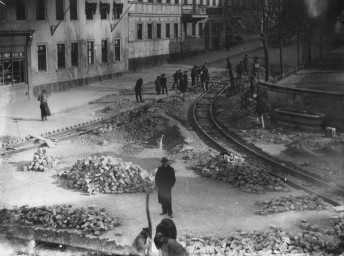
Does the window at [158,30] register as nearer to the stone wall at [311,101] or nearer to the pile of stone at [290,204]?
the stone wall at [311,101]

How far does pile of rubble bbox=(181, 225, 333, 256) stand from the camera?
1173cm

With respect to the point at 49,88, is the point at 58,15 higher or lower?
higher

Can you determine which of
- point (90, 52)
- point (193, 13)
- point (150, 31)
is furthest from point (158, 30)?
point (90, 52)

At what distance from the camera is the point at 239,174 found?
57.7 feet

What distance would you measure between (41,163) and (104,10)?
Result: 25.7 m

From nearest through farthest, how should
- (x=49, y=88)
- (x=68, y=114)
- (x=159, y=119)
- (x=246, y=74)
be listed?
(x=159, y=119) → (x=68, y=114) → (x=49, y=88) → (x=246, y=74)

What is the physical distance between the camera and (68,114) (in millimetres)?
29250

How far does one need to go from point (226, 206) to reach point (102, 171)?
390 cm

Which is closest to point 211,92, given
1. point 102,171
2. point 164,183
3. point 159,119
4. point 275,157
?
point 159,119

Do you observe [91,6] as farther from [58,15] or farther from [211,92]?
[211,92]

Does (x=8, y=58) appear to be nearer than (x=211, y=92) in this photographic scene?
Yes

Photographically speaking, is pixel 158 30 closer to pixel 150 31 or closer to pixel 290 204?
pixel 150 31

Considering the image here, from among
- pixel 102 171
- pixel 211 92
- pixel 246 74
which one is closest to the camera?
pixel 102 171

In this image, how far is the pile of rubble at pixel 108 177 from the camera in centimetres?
1638
